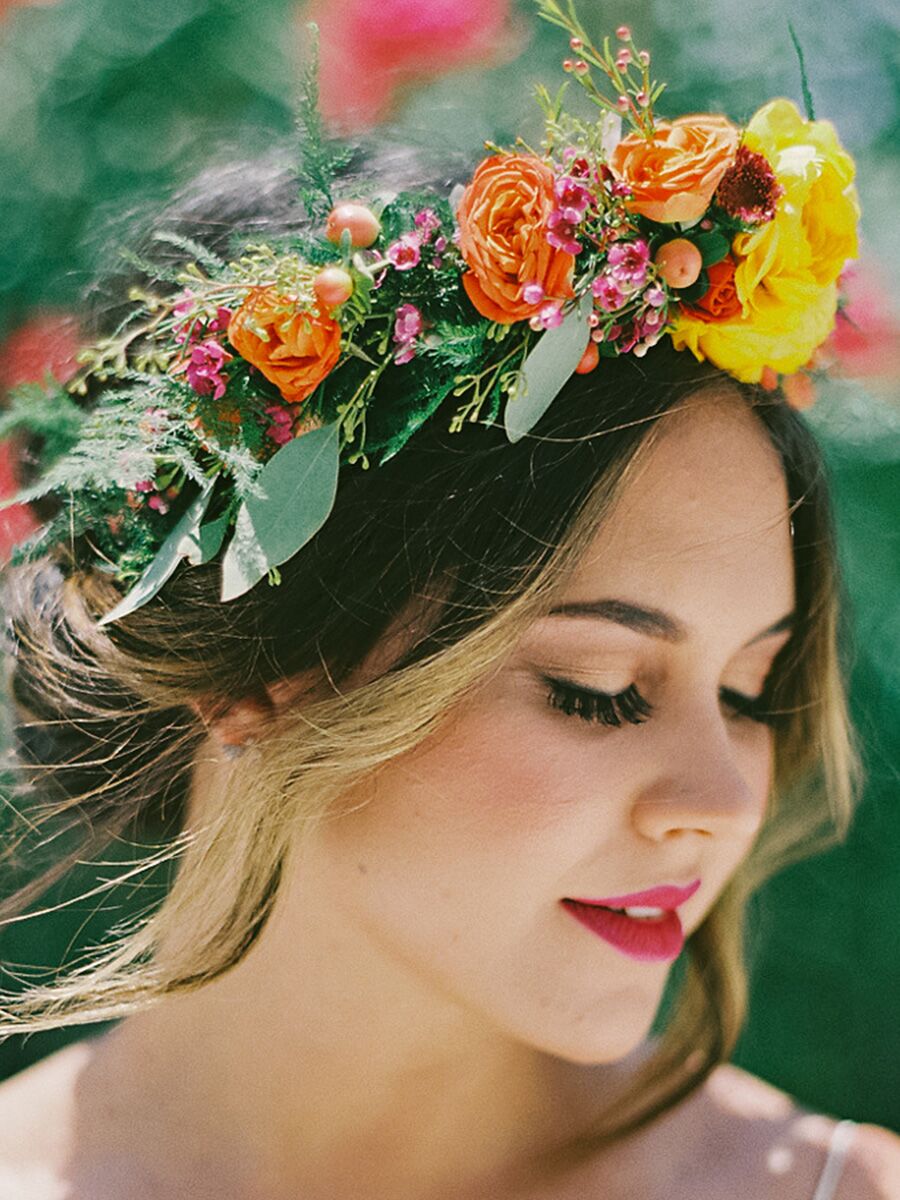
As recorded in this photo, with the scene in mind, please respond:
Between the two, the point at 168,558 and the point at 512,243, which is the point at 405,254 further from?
the point at 168,558

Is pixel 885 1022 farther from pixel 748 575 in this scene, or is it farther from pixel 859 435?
pixel 748 575

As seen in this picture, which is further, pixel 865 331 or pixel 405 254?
pixel 865 331

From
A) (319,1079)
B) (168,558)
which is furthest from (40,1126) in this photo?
(168,558)

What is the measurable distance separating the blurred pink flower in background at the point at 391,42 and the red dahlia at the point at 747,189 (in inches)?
31.7

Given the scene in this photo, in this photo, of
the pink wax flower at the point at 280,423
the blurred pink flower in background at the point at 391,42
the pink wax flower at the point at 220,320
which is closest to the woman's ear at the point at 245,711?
the pink wax flower at the point at 280,423

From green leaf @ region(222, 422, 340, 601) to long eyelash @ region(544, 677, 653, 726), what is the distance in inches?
10.4

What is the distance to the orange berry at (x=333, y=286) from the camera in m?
1.12

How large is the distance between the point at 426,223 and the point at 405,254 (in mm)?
43

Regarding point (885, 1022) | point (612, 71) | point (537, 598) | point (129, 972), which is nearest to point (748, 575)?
point (537, 598)

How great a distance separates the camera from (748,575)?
126cm

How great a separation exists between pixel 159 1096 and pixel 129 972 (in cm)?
17

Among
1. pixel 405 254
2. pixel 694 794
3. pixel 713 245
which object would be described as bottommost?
pixel 694 794

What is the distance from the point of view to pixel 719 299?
1.18 metres

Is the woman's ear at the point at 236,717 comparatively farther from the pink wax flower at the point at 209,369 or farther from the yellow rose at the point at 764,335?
the yellow rose at the point at 764,335
